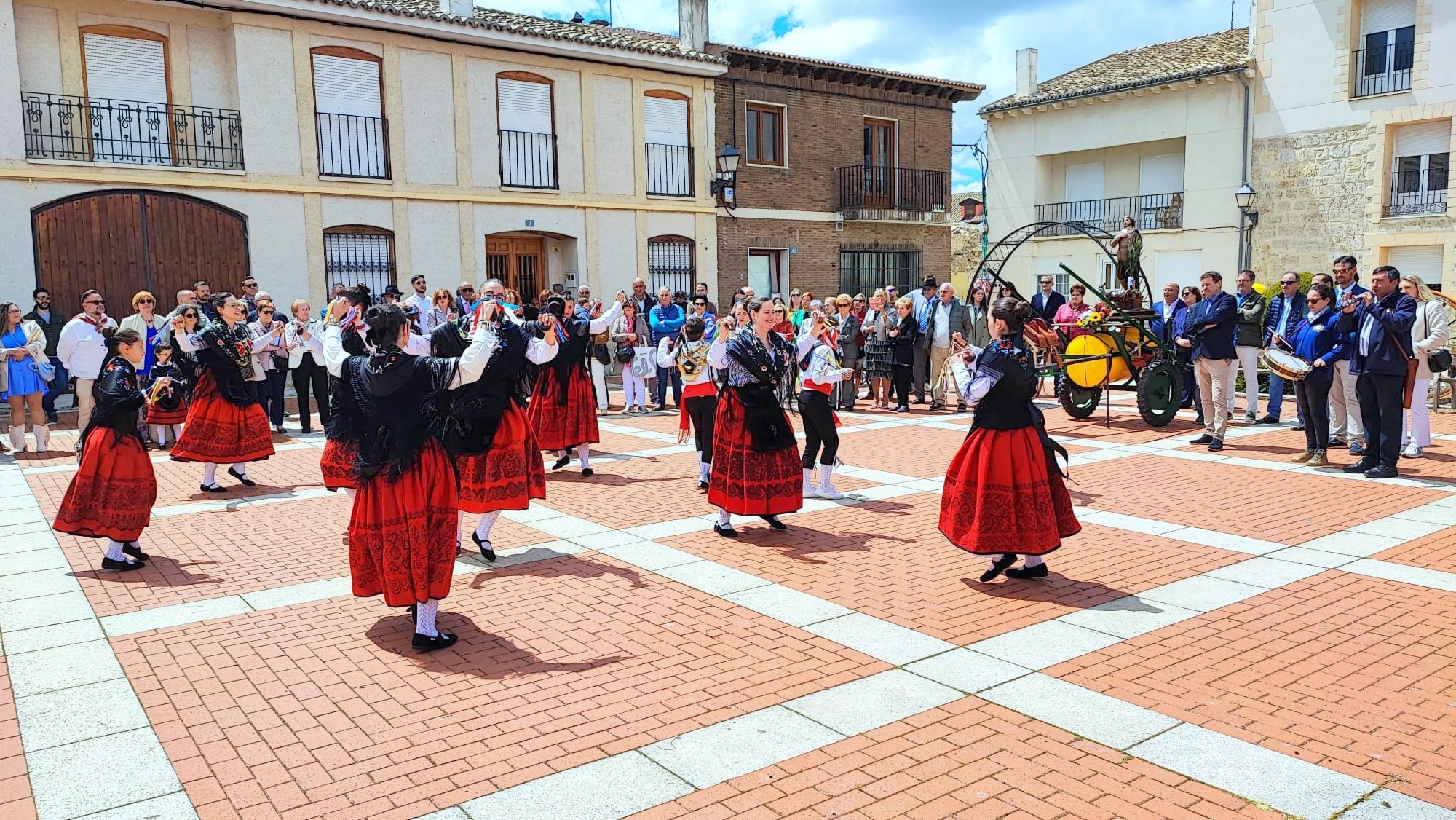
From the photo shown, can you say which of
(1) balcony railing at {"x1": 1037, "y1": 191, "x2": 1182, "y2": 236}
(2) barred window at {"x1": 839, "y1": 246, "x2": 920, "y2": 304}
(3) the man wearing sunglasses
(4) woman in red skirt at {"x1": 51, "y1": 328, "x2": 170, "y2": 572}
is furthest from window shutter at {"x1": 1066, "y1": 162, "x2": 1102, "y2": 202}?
(4) woman in red skirt at {"x1": 51, "y1": 328, "x2": 170, "y2": 572}

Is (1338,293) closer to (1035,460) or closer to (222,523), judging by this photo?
(1035,460)

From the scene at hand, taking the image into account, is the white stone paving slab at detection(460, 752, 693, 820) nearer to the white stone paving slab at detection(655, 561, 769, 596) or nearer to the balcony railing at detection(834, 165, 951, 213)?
the white stone paving slab at detection(655, 561, 769, 596)

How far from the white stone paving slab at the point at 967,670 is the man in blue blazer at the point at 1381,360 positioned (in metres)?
6.27

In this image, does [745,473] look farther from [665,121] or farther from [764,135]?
[764,135]

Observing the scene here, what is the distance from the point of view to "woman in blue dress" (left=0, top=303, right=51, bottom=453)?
445 inches

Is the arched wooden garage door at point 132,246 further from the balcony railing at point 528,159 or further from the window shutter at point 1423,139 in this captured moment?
the window shutter at point 1423,139

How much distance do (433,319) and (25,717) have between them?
10045 mm

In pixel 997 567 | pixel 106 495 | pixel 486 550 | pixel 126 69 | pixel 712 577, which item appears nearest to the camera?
pixel 997 567

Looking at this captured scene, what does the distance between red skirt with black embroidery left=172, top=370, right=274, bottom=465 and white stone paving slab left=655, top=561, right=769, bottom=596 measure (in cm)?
473

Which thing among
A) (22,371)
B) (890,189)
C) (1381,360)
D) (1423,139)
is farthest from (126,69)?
(1423,139)

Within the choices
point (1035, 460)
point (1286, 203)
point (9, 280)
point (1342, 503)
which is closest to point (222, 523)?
point (1035, 460)

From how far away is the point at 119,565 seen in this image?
6613 millimetres

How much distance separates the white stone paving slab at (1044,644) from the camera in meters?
4.87

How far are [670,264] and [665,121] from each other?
308 centimetres
